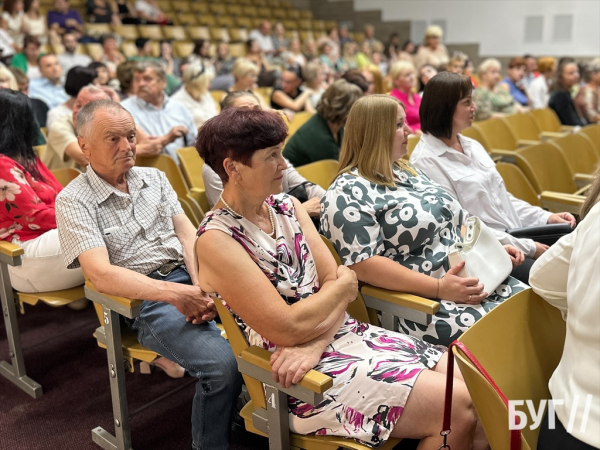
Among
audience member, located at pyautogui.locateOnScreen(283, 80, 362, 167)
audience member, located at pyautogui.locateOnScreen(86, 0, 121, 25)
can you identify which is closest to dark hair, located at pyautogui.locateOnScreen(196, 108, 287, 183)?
audience member, located at pyautogui.locateOnScreen(283, 80, 362, 167)

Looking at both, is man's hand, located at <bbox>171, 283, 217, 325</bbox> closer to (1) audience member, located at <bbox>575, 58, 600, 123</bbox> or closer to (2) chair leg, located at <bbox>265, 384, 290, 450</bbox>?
(2) chair leg, located at <bbox>265, 384, 290, 450</bbox>

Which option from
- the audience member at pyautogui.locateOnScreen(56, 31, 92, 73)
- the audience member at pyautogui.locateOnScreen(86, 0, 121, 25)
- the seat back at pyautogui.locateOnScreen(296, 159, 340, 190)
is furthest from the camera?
the audience member at pyautogui.locateOnScreen(86, 0, 121, 25)

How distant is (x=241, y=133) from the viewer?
145 cm

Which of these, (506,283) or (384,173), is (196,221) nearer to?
(384,173)

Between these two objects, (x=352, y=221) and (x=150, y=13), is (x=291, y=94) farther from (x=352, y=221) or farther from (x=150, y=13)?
(x=150, y=13)

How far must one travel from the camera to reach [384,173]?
6.21 feet

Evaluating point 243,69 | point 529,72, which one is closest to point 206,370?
point 243,69

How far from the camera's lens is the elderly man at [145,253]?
1.68 m

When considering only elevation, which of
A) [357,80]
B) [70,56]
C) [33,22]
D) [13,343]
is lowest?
[13,343]

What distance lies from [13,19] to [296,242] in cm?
665

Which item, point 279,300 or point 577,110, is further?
point 577,110

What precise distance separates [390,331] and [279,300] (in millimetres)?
440

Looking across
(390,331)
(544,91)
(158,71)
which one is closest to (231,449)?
(390,331)

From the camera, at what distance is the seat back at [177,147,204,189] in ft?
9.94
